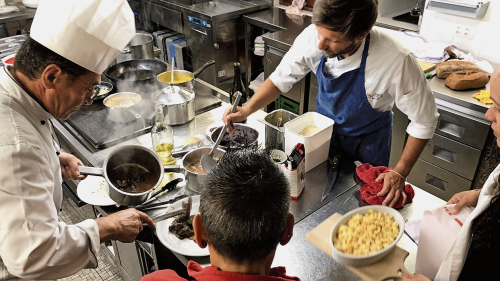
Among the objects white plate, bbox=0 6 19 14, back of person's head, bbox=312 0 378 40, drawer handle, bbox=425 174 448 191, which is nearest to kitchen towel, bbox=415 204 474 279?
back of person's head, bbox=312 0 378 40

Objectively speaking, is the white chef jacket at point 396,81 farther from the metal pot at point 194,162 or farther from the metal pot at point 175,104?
the metal pot at point 175,104

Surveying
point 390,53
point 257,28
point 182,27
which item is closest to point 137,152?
point 390,53

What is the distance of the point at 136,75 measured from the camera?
2.56 m

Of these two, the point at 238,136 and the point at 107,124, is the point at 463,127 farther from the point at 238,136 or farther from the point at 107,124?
the point at 107,124

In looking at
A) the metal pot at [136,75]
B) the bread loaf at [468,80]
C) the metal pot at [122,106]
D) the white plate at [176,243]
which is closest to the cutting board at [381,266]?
the white plate at [176,243]

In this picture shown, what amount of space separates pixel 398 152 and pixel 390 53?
1729mm

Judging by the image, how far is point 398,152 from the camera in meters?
3.26

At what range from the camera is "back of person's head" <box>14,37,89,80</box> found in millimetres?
1261

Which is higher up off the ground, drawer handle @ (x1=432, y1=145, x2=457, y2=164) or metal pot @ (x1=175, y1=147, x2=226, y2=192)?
metal pot @ (x1=175, y1=147, x2=226, y2=192)

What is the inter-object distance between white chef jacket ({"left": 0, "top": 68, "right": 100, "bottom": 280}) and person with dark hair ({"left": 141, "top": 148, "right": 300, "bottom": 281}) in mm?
572

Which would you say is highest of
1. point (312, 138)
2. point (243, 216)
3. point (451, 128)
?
point (243, 216)

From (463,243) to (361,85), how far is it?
850mm

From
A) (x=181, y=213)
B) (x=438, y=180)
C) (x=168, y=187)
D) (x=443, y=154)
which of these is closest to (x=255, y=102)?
(x=168, y=187)

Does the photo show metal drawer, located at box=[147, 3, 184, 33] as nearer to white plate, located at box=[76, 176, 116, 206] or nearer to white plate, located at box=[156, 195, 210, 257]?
white plate, located at box=[76, 176, 116, 206]
